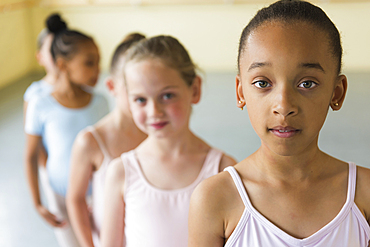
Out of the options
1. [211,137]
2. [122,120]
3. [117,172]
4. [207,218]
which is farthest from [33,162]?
[211,137]

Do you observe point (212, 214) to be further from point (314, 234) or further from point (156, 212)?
point (156, 212)

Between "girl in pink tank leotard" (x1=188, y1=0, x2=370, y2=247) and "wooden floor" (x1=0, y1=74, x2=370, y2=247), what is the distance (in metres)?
1.97

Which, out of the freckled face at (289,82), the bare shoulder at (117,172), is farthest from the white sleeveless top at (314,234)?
the bare shoulder at (117,172)

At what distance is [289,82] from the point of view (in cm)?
71

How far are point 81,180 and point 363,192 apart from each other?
1.02 metres

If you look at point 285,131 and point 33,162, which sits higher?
point 285,131

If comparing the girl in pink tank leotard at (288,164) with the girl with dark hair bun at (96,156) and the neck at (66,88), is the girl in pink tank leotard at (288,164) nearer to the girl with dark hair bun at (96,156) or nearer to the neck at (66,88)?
the girl with dark hair bun at (96,156)

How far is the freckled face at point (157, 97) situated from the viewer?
117cm

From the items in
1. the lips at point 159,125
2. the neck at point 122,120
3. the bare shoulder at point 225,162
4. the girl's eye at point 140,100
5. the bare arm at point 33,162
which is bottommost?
the bare arm at point 33,162

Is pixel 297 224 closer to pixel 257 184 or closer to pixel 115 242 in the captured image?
pixel 257 184

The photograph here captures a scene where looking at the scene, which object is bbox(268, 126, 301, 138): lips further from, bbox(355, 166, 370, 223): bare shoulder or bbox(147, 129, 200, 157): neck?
bbox(147, 129, 200, 157): neck

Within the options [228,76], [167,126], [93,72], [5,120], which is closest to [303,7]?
[167,126]

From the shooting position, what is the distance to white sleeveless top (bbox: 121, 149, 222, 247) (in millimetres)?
1131

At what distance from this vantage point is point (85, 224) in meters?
1.55
